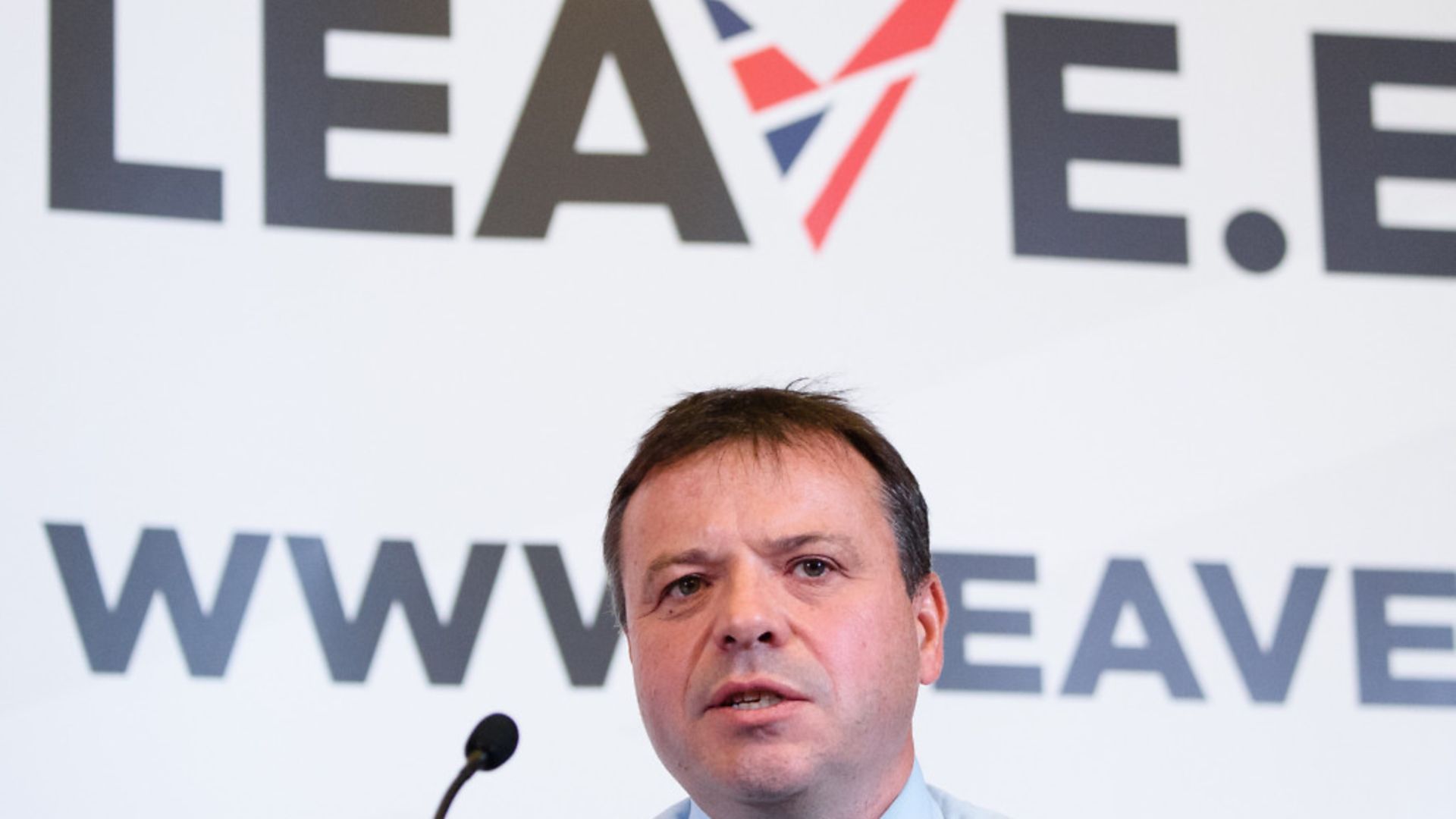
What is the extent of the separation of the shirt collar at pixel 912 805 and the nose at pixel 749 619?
11.2 inches

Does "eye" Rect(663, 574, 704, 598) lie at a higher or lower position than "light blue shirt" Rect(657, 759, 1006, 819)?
higher

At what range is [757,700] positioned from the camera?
2.43 metres

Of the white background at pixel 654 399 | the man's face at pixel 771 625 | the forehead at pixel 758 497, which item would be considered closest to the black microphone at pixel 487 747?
the man's face at pixel 771 625

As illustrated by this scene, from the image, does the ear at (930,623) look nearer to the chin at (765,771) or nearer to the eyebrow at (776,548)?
the eyebrow at (776,548)

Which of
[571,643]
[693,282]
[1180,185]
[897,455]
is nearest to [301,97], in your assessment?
[693,282]

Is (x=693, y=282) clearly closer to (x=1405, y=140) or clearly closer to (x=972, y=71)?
(x=972, y=71)

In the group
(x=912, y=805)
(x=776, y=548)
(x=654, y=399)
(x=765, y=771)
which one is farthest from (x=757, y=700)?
(x=654, y=399)

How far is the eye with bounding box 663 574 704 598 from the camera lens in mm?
2545

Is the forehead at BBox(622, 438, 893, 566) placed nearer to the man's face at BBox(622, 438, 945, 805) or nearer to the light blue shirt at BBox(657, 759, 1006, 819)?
the man's face at BBox(622, 438, 945, 805)

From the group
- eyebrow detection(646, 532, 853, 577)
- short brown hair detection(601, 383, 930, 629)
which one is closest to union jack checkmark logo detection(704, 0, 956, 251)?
short brown hair detection(601, 383, 930, 629)

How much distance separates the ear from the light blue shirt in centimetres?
12

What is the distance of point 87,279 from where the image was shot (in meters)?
3.31

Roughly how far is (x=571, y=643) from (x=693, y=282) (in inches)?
25.8

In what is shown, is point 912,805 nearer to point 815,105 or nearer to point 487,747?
point 487,747
